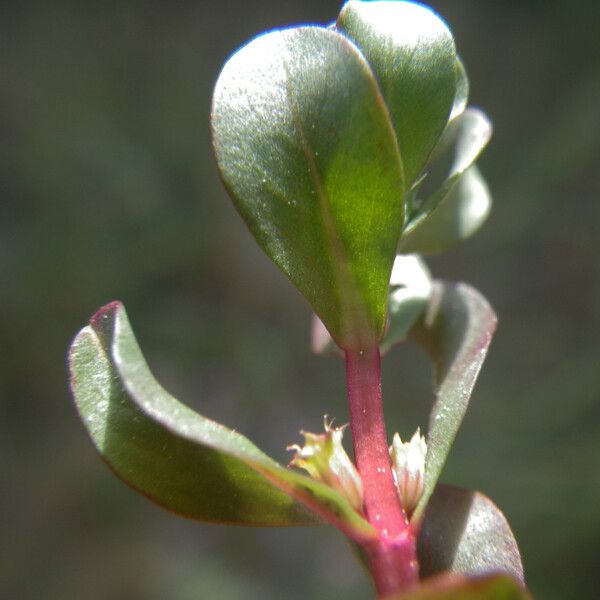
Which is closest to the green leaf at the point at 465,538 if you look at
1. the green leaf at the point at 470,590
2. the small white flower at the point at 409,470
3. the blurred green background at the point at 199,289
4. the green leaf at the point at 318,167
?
the small white flower at the point at 409,470

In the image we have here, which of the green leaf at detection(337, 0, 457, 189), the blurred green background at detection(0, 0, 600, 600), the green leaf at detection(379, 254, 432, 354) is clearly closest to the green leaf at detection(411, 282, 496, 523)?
the green leaf at detection(379, 254, 432, 354)

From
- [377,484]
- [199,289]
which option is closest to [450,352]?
[377,484]

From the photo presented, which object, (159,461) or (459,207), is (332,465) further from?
(459,207)

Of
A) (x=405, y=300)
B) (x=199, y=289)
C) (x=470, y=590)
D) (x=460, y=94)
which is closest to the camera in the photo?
(x=470, y=590)

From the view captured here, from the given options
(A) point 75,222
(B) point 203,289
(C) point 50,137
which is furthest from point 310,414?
(C) point 50,137

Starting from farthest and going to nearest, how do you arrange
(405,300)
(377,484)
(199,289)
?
(199,289), (405,300), (377,484)

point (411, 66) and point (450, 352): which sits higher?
point (411, 66)
